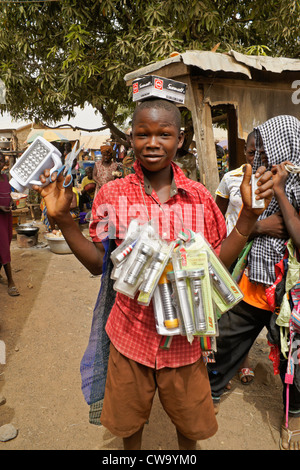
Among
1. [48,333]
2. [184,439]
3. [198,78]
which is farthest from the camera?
[198,78]

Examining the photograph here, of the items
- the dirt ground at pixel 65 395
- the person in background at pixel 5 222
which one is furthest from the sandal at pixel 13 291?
the dirt ground at pixel 65 395

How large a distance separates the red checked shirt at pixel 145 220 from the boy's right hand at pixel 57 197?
20 cm

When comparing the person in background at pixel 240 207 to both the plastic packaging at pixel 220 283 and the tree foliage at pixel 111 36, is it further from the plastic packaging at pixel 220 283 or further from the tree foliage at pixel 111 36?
the tree foliage at pixel 111 36

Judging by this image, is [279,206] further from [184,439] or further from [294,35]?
[294,35]

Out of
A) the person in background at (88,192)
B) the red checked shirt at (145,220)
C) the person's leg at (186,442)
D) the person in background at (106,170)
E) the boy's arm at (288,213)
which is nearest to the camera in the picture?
the red checked shirt at (145,220)

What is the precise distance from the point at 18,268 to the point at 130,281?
499cm

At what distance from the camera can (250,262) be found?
198cm

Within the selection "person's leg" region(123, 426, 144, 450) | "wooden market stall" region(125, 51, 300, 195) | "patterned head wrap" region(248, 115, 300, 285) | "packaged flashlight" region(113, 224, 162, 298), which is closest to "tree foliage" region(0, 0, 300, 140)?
"wooden market stall" region(125, 51, 300, 195)

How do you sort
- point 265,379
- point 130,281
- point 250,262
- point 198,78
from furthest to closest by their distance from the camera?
point 198,78 < point 265,379 < point 250,262 < point 130,281

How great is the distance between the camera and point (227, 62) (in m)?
3.75

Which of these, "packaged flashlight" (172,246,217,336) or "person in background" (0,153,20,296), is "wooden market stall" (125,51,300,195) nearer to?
"person in background" (0,153,20,296)

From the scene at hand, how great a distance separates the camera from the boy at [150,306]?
133 centimetres

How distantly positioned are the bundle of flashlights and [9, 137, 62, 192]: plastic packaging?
363 millimetres
